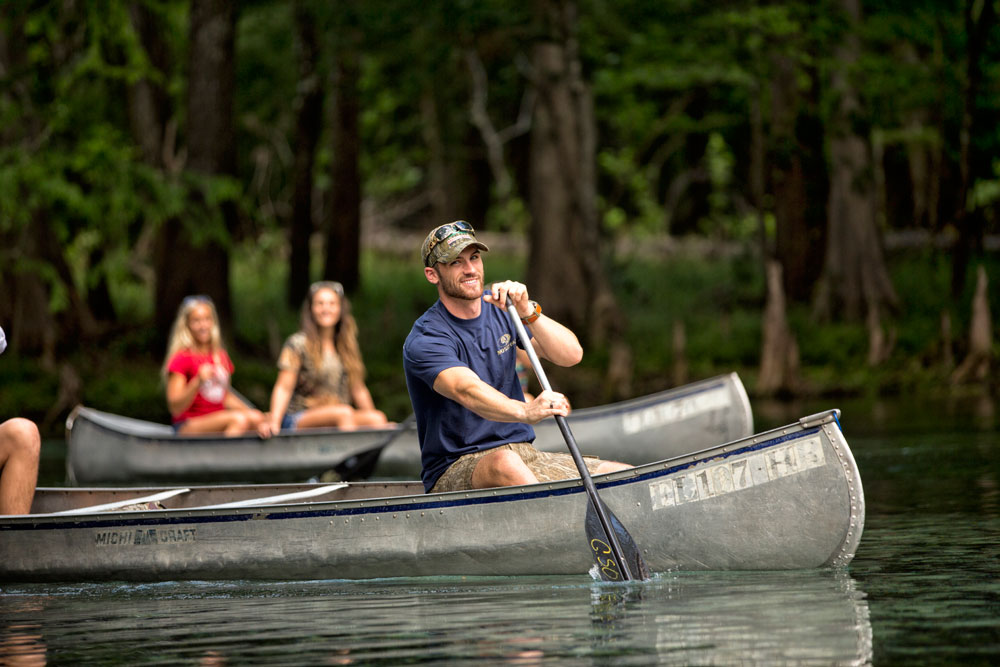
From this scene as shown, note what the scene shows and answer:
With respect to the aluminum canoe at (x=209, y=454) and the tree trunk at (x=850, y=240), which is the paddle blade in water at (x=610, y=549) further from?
the tree trunk at (x=850, y=240)

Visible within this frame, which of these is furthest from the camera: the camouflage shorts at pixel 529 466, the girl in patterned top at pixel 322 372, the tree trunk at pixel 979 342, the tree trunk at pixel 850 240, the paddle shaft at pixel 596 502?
the tree trunk at pixel 850 240

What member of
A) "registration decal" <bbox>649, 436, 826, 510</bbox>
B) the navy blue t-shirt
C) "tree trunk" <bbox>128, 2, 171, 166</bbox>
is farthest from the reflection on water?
"tree trunk" <bbox>128, 2, 171, 166</bbox>

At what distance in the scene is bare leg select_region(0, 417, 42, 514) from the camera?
279 inches

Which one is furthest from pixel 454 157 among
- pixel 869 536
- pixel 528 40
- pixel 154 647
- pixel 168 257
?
pixel 154 647

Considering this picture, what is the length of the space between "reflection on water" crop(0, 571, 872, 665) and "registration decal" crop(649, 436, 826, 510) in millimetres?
362

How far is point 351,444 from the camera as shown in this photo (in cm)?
1145

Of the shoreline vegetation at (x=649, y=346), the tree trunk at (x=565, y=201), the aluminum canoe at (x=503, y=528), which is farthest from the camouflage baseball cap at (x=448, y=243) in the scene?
the tree trunk at (x=565, y=201)

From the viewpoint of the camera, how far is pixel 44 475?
41.3 feet

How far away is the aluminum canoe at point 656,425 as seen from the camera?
36.6 ft

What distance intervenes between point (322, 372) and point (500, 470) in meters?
4.89

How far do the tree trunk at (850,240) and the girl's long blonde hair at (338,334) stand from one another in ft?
34.3

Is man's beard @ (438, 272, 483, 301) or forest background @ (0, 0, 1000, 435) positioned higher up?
forest background @ (0, 0, 1000, 435)

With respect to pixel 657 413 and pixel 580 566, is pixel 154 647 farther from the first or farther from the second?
pixel 657 413

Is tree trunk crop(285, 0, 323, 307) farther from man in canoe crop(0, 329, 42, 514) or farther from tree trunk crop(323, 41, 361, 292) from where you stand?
man in canoe crop(0, 329, 42, 514)
